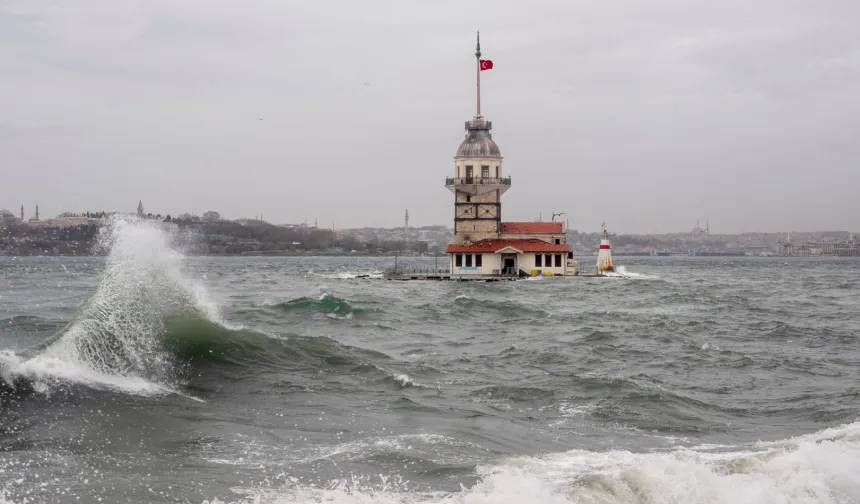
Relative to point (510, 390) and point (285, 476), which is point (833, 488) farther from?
point (510, 390)

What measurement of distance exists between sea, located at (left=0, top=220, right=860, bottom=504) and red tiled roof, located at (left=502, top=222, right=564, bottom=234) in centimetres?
3542

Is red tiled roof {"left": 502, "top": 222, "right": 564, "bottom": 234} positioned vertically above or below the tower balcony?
below

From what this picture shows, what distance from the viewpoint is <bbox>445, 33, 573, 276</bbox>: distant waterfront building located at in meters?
62.0

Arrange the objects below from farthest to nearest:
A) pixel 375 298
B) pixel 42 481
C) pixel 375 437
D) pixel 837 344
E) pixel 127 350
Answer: pixel 375 298 < pixel 837 344 < pixel 127 350 < pixel 375 437 < pixel 42 481

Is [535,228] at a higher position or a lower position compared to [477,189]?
lower

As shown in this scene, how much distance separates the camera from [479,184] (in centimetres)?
6397

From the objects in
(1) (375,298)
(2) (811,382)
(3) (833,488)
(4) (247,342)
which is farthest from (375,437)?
(1) (375,298)

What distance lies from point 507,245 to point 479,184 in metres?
5.24

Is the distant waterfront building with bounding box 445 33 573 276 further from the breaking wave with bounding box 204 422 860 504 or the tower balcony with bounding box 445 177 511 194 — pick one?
the breaking wave with bounding box 204 422 860 504

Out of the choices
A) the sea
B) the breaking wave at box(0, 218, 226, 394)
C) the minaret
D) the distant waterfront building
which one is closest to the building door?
the distant waterfront building

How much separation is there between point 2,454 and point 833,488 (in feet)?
31.8

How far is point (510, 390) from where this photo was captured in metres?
17.1

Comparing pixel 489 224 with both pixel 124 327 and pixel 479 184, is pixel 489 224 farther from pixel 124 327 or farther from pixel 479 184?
pixel 124 327

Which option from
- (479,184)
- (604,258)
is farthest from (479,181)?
(604,258)
